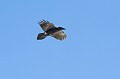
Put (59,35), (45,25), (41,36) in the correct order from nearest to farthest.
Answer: (41,36), (45,25), (59,35)

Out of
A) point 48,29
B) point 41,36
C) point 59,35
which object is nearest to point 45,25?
point 48,29

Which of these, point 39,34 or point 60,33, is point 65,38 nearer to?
point 60,33

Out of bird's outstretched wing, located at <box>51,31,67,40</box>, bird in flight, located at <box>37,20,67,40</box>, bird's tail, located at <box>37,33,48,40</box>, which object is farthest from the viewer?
bird's outstretched wing, located at <box>51,31,67,40</box>

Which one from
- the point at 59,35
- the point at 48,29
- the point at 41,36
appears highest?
the point at 59,35

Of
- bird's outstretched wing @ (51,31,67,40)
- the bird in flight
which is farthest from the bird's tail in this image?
bird's outstretched wing @ (51,31,67,40)

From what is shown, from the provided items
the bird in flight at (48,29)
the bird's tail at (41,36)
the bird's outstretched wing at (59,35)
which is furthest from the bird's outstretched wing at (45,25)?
the bird's outstretched wing at (59,35)

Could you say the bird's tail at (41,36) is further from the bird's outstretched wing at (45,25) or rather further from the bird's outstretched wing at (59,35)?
the bird's outstretched wing at (59,35)

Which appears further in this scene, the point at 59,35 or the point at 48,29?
the point at 59,35

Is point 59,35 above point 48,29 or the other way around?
above

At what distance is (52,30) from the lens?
20.7 meters

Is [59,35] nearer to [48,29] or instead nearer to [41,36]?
[48,29]

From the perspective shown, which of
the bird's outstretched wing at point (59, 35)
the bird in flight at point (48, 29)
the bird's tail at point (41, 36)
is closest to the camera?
the bird's tail at point (41, 36)

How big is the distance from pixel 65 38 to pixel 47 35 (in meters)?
2.92

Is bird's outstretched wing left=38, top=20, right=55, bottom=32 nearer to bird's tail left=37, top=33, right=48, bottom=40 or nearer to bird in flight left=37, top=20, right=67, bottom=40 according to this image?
bird in flight left=37, top=20, right=67, bottom=40
